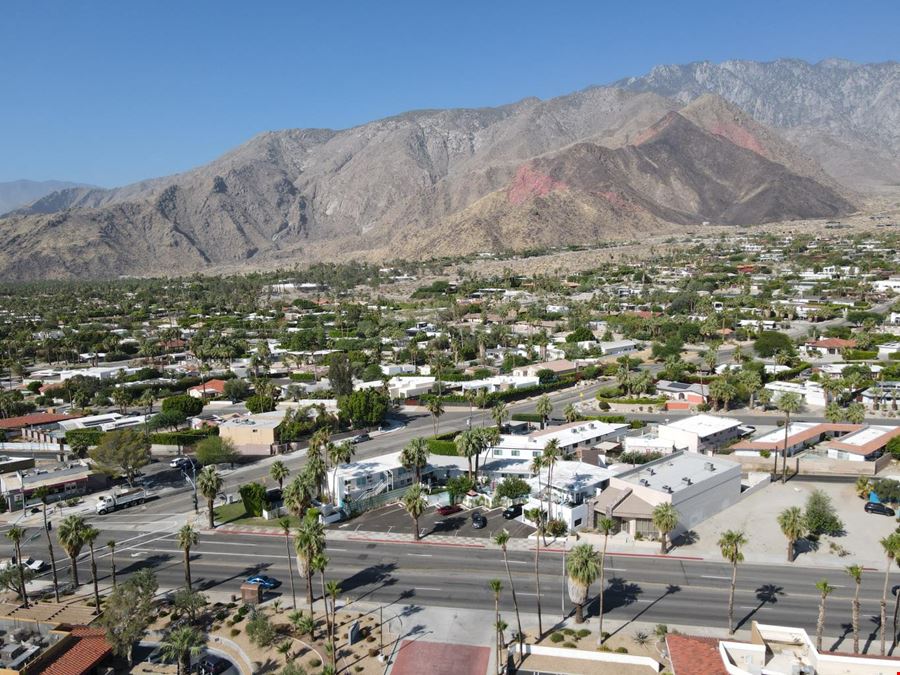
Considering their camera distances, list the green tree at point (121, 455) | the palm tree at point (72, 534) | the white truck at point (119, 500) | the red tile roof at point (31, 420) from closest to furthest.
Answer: the palm tree at point (72, 534) → the white truck at point (119, 500) → the green tree at point (121, 455) → the red tile roof at point (31, 420)

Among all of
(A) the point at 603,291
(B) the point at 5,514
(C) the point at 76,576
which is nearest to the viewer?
(C) the point at 76,576

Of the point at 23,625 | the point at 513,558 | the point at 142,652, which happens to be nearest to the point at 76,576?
the point at 23,625

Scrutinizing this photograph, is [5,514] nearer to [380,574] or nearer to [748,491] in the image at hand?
[380,574]

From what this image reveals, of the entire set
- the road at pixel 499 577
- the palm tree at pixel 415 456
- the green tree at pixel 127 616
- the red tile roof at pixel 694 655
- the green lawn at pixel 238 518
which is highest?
the palm tree at pixel 415 456

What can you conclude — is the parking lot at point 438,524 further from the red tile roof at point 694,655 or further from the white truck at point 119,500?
the white truck at point 119,500

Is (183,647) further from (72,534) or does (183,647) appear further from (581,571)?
(581,571)

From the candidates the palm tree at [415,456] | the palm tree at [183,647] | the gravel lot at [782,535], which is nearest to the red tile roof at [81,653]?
the palm tree at [183,647]

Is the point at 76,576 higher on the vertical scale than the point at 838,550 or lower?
higher
